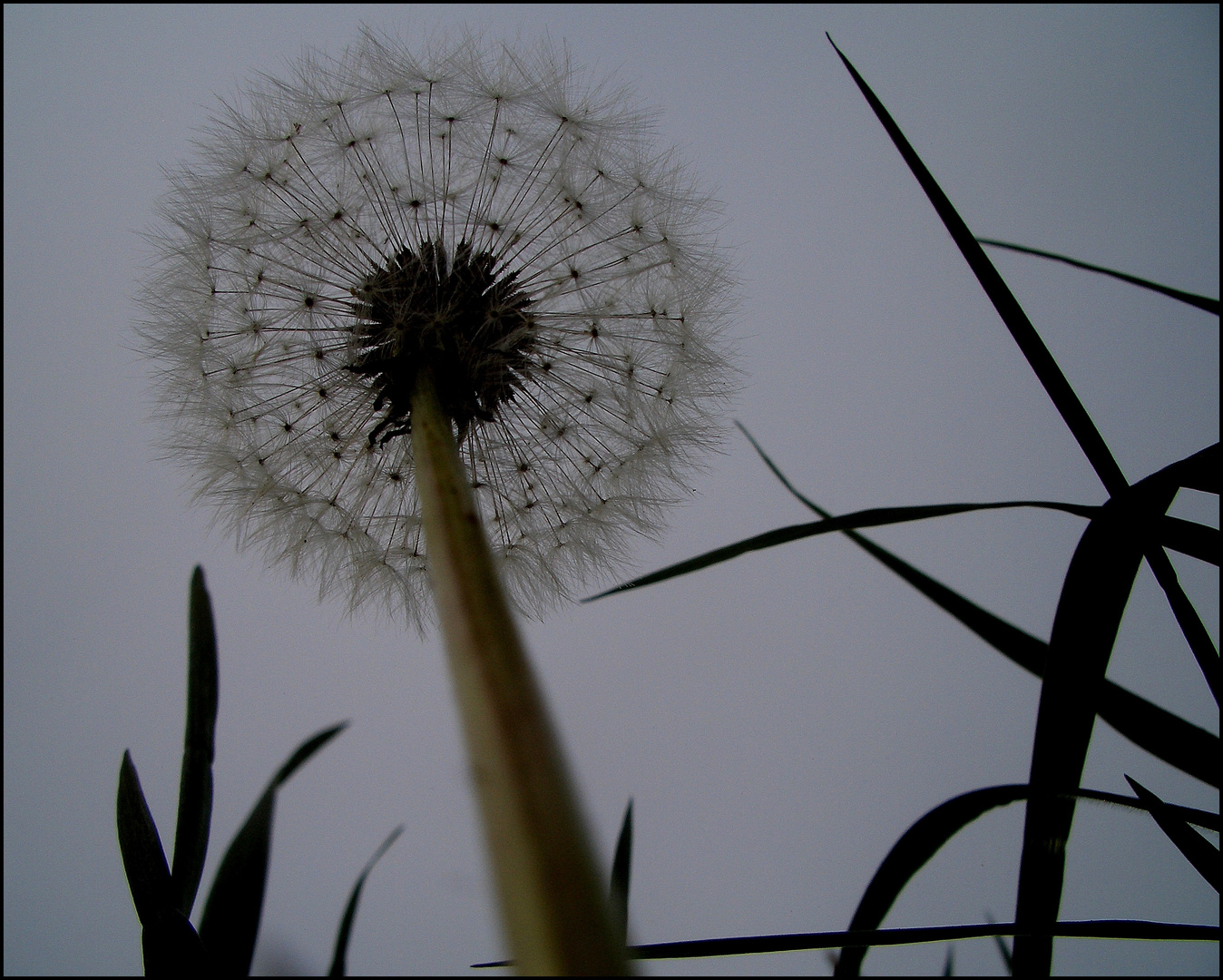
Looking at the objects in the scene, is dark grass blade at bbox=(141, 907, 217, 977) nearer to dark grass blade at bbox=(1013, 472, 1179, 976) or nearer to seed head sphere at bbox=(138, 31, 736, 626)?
seed head sphere at bbox=(138, 31, 736, 626)

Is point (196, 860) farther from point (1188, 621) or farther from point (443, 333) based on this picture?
point (1188, 621)

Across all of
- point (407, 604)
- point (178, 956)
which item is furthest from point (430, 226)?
point (178, 956)

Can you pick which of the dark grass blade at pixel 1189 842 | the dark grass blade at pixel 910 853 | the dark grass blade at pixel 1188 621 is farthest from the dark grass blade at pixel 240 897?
the dark grass blade at pixel 1188 621

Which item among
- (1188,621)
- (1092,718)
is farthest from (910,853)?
(1188,621)

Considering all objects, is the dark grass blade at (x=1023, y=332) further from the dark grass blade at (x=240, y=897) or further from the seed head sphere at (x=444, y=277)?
the dark grass blade at (x=240, y=897)

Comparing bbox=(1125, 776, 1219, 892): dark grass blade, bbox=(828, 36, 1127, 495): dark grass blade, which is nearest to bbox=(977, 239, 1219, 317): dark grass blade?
bbox=(828, 36, 1127, 495): dark grass blade

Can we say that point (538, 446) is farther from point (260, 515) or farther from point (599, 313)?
point (260, 515)
